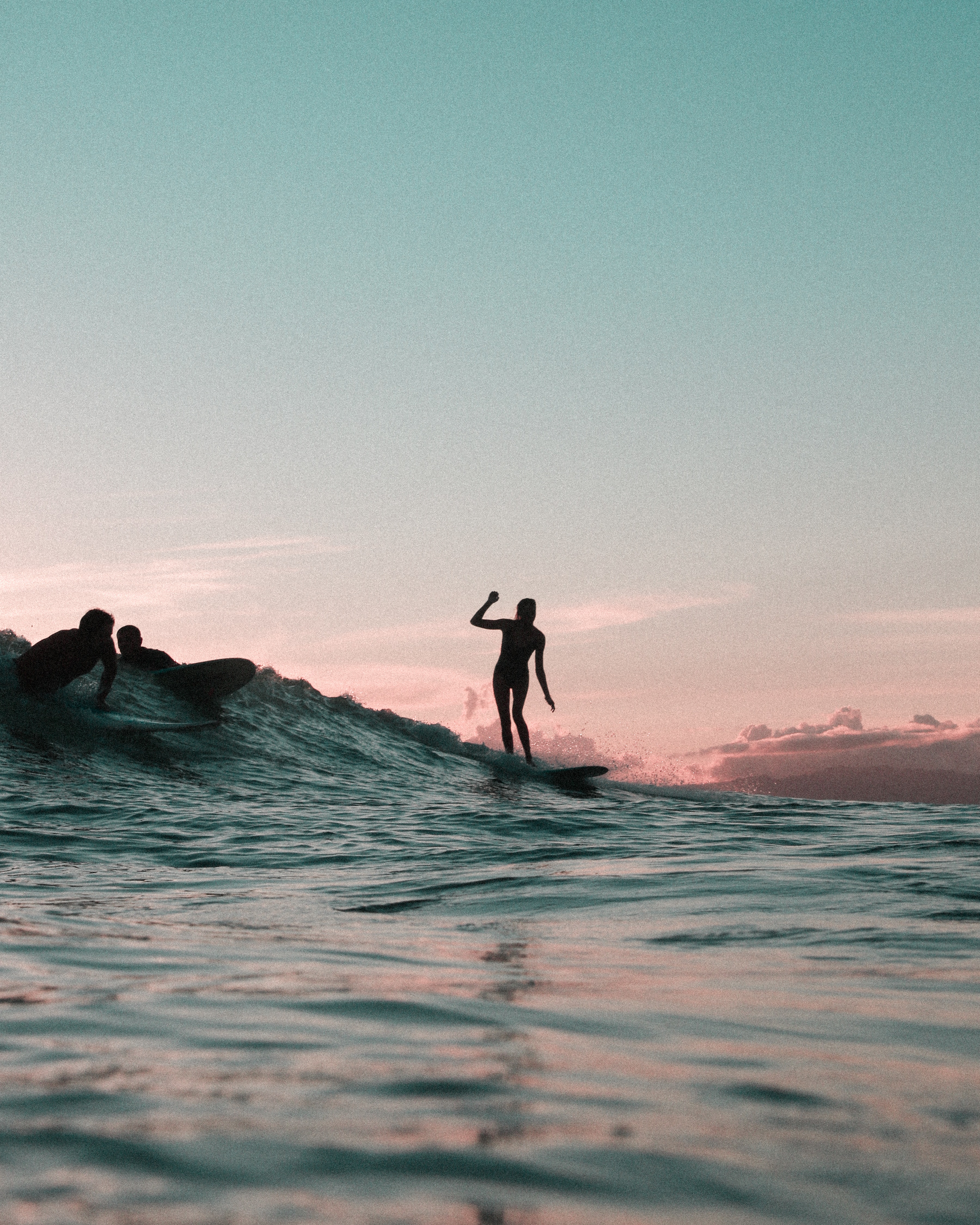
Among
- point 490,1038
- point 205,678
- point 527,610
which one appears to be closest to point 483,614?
point 527,610

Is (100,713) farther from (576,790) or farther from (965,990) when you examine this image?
(965,990)

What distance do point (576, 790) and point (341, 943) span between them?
29.5 ft

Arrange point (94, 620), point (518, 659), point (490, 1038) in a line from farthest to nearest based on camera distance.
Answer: point (518, 659) → point (94, 620) → point (490, 1038)

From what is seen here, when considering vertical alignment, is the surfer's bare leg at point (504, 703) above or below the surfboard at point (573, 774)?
above

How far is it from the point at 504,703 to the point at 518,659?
62cm

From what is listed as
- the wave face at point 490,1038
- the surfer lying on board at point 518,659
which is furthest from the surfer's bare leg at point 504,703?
the wave face at point 490,1038

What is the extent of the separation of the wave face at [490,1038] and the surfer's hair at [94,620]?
5.50 meters

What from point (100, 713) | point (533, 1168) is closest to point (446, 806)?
point (100, 713)

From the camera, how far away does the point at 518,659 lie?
42.0ft

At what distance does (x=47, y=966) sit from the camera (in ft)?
9.14

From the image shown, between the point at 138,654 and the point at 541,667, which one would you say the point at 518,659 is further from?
the point at 138,654

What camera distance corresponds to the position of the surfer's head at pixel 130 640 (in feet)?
45.3

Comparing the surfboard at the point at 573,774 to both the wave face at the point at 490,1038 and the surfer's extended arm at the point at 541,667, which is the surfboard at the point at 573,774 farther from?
the wave face at the point at 490,1038

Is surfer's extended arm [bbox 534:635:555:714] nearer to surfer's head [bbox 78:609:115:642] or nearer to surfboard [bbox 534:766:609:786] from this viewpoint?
surfboard [bbox 534:766:609:786]
